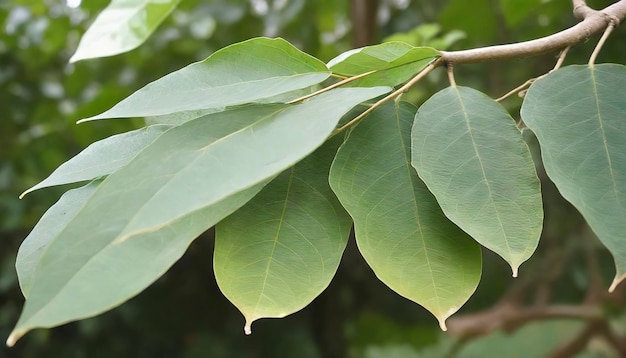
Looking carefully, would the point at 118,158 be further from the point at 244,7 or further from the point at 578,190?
the point at 244,7

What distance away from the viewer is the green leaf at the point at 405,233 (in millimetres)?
364

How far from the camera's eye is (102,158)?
399mm

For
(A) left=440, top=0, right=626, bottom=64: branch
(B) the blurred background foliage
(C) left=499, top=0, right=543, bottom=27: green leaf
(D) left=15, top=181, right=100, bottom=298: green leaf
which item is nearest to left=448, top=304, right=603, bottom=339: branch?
(B) the blurred background foliage

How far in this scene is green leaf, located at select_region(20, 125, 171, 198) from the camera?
Answer: 1.25 ft

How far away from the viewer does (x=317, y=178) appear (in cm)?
40

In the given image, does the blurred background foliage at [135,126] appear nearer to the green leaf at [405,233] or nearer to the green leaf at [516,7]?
the green leaf at [516,7]

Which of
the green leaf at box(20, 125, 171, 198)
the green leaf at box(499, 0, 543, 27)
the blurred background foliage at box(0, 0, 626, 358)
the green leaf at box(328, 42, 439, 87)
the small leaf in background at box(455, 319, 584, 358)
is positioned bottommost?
the small leaf in background at box(455, 319, 584, 358)

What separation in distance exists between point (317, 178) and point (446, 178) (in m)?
0.09

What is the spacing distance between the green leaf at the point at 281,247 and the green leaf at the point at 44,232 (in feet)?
0.31

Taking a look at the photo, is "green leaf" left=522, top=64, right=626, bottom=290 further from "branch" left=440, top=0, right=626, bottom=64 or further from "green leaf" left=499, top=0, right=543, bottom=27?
"green leaf" left=499, top=0, right=543, bottom=27

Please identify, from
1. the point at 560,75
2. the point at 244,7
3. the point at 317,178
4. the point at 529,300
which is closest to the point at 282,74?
the point at 317,178

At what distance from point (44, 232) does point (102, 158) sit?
0.19 feet

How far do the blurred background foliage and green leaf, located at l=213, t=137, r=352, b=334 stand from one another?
78 centimetres

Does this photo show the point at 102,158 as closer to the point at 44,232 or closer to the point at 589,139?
the point at 44,232
